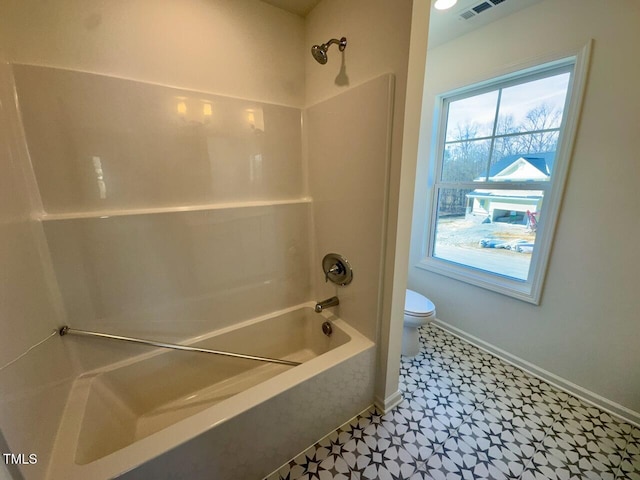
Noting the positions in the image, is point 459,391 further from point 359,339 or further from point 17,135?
point 17,135

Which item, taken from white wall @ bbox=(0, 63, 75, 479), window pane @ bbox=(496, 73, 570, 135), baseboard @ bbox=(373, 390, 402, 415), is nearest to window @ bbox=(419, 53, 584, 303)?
window pane @ bbox=(496, 73, 570, 135)

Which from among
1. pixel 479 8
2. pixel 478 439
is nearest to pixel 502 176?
pixel 479 8

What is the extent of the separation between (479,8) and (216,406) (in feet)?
8.73

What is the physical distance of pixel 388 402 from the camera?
1481 millimetres

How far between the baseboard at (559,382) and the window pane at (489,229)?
594mm

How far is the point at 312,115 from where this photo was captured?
64.4 inches

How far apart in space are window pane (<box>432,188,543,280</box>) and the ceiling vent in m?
1.17

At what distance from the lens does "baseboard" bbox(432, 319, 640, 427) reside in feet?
4.56

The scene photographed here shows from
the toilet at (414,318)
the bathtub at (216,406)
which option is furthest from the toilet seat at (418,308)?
the bathtub at (216,406)

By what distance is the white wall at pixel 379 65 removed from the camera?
3.57ft

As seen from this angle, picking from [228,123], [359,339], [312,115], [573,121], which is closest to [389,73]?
[312,115]

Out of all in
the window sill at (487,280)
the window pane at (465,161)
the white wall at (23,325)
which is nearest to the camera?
the white wall at (23,325)

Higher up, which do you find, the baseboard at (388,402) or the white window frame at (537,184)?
the white window frame at (537,184)

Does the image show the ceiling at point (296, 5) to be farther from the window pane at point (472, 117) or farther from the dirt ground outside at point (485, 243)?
the dirt ground outside at point (485, 243)
